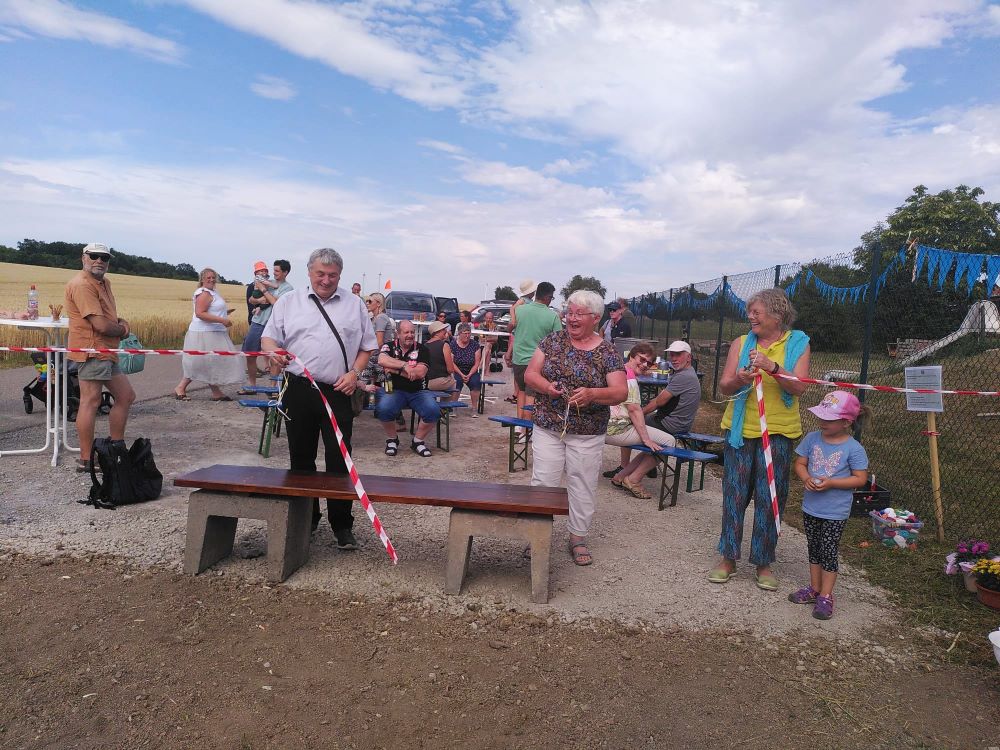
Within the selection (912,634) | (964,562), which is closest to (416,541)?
(912,634)

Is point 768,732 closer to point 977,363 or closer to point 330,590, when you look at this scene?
point 330,590

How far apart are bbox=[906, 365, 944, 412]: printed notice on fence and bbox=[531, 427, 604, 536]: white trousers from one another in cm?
262

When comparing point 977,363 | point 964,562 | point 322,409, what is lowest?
point 964,562

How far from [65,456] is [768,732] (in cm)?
615

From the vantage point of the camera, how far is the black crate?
5.51 metres

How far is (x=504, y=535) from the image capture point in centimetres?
383

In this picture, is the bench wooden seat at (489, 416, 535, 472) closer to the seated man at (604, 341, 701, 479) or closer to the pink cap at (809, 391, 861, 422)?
the seated man at (604, 341, 701, 479)

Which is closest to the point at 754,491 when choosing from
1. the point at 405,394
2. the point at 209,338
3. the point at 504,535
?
the point at 504,535

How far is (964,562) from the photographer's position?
4.24 m

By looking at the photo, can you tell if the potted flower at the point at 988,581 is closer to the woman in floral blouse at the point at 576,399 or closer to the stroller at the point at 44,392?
the woman in floral blouse at the point at 576,399

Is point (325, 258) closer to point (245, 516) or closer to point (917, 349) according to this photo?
point (245, 516)

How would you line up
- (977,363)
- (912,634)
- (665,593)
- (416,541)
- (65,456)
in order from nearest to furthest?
(912,634) → (665,593) → (416,541) → (65,456) → (977,363)

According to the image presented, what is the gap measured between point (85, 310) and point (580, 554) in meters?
4.12

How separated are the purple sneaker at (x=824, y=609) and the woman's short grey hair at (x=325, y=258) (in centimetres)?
337
